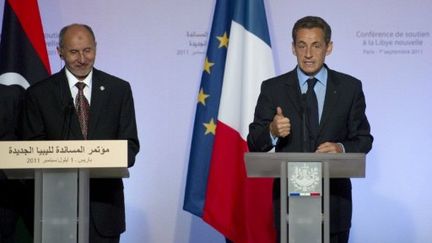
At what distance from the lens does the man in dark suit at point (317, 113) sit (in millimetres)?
4305

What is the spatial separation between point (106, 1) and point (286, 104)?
253cm

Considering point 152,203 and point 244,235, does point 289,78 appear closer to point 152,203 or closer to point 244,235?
point 244,235

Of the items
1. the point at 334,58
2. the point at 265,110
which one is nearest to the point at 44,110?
the point at 265,110

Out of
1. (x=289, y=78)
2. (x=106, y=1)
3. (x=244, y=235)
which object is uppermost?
(x=106, y=1)

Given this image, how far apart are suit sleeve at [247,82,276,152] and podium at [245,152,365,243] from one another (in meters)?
0.47

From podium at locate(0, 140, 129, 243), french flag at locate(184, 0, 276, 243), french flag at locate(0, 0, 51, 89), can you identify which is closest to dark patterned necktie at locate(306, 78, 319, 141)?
podium at locate(0, 140, 129, 243)

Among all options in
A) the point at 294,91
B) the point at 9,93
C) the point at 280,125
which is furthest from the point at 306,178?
the point at 9,93

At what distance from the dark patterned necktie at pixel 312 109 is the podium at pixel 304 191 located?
525 millimetres

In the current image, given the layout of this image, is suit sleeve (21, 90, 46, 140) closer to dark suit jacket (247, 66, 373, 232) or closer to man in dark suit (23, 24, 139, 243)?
man in dark suit (23, 24, 139, 243)

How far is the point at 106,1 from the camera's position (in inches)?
256

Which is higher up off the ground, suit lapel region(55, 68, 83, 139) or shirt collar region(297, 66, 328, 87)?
shirt collar region(297, 66, 328, 87)

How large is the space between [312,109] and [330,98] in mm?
114

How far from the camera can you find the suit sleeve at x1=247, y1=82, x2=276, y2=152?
429cm

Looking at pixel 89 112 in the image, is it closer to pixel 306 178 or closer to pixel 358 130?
pixel 306 178
